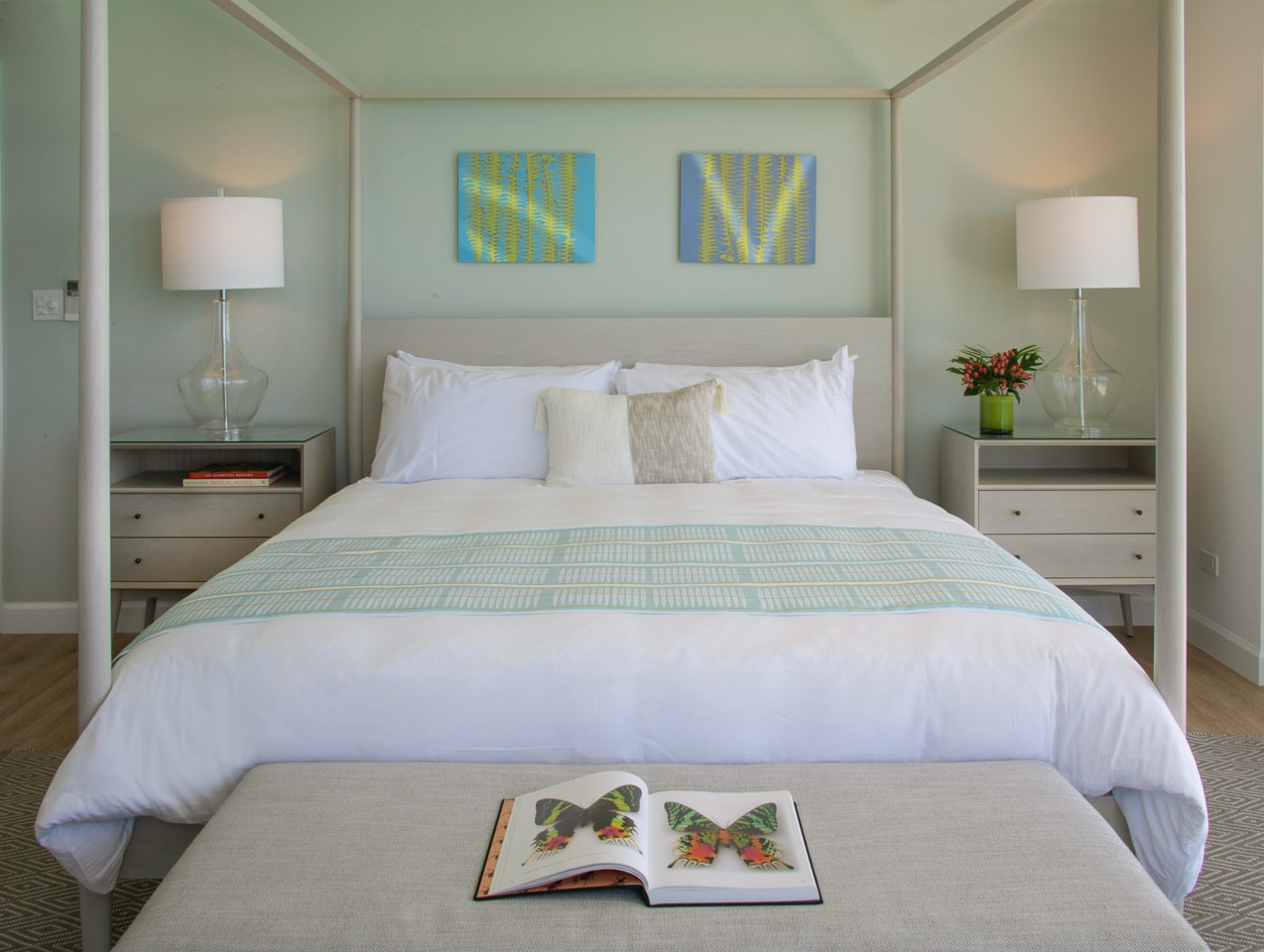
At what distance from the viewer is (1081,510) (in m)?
3.37

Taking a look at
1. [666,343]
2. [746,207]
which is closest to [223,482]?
[666,343]

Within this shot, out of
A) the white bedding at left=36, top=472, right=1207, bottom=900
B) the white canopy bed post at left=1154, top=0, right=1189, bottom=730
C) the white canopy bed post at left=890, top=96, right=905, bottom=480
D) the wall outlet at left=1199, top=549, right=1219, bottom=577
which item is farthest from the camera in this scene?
the white canopy bed post at left=890, top=96, right=905, bottom=480

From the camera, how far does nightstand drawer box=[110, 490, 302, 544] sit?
3.39 meters

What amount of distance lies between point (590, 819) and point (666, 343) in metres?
2.43

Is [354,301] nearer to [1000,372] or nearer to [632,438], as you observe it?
[632,438]

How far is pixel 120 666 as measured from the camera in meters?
1.86

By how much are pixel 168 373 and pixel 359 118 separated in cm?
114

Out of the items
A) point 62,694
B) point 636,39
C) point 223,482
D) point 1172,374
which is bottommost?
point 62,694

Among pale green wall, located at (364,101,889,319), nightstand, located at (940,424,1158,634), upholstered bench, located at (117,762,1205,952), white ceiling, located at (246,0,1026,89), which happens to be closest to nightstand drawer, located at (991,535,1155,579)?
nightstand, located at (940,424,1158,634)

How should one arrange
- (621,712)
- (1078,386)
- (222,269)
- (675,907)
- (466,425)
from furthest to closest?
(1078,386) < (222,269) < (466,425) < (621,712) < (675,907)

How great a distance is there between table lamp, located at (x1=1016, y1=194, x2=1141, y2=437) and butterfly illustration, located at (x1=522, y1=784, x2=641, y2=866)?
2475 millimetres

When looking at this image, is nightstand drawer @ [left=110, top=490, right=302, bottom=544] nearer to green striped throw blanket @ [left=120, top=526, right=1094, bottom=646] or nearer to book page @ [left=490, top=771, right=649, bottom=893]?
green striped throw blanket @ [left=120, top=526, right=1094, bottom=646]

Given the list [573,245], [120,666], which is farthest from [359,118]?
[120,666]

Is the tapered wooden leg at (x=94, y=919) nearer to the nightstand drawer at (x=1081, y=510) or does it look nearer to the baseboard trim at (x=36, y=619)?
the baseboard trim at (x=36, y=619)
